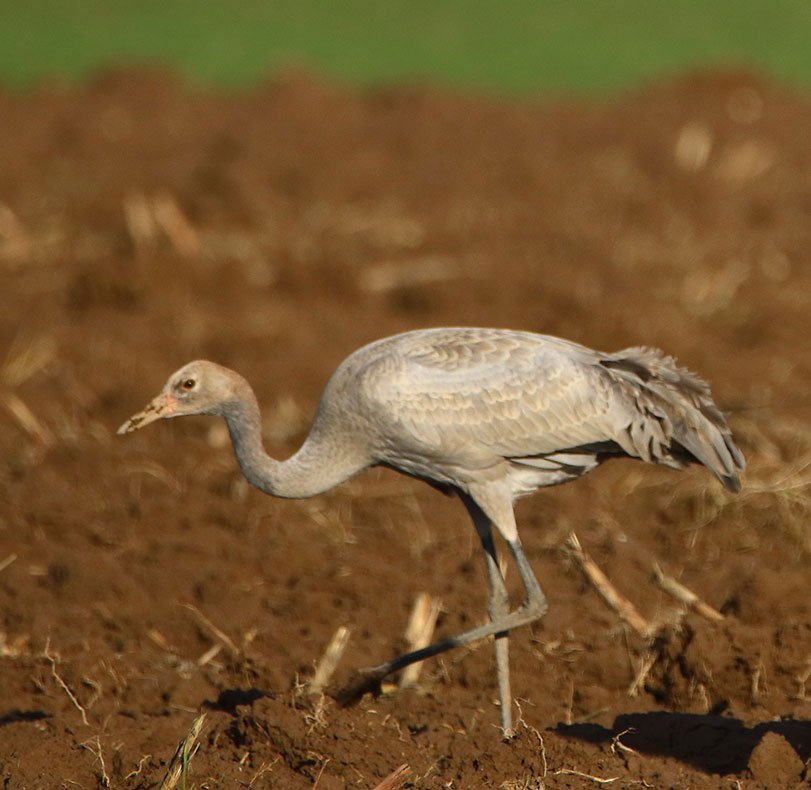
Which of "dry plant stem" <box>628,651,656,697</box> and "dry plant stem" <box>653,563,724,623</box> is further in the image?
"dry plant stem" <box>653,563,724,623</box>

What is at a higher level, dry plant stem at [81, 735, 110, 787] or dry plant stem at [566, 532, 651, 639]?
dry plant stem at [81, 735, 110, 787]

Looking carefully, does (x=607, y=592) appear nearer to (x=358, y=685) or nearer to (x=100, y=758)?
(x=358, y=685)

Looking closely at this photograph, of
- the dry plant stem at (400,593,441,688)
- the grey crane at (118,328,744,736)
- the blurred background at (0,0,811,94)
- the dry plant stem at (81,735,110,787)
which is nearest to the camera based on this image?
the dry plant stem at (81,735,110,787)

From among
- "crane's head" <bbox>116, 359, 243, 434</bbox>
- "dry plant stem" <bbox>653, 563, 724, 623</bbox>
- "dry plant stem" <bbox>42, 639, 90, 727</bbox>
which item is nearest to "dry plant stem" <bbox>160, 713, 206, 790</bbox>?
"dry plant stem" <bbox>42, 639, 90, 727</bbox>

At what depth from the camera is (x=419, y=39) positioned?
28.6m

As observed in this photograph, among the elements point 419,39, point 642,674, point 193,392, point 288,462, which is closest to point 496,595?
point 642,674

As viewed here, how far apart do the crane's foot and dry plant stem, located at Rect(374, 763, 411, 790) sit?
32.7 inches

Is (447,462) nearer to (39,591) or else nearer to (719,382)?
(39,591)

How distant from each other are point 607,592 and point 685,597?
0.35m

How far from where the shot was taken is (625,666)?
6852mm

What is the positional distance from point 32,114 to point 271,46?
7.92m

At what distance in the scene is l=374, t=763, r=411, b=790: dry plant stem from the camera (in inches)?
205

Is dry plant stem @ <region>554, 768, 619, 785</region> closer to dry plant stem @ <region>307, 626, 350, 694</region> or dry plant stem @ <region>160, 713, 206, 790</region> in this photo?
dry plant stem @ <region>160, 713, 206, 790</region>

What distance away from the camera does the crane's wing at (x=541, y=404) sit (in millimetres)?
6508
